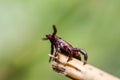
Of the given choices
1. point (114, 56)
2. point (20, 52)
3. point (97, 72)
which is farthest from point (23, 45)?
point (97, 72)

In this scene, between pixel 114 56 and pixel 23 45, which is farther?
pixel 23 45

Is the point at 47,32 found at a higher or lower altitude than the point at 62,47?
higher

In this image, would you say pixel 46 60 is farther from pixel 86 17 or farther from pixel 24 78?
pixel 86 17

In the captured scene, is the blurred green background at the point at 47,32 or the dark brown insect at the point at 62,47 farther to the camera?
the blurred green background at the point at 47,32

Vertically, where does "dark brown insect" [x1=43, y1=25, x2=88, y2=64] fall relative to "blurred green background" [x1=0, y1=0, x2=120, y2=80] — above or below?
below

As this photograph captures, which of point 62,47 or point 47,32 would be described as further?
point 47,32

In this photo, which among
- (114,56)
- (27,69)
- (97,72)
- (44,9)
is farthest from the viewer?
(44,9)

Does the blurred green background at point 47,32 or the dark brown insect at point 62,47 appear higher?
the blurred green background at point 47,32

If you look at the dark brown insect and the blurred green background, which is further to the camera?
the blurred green background
